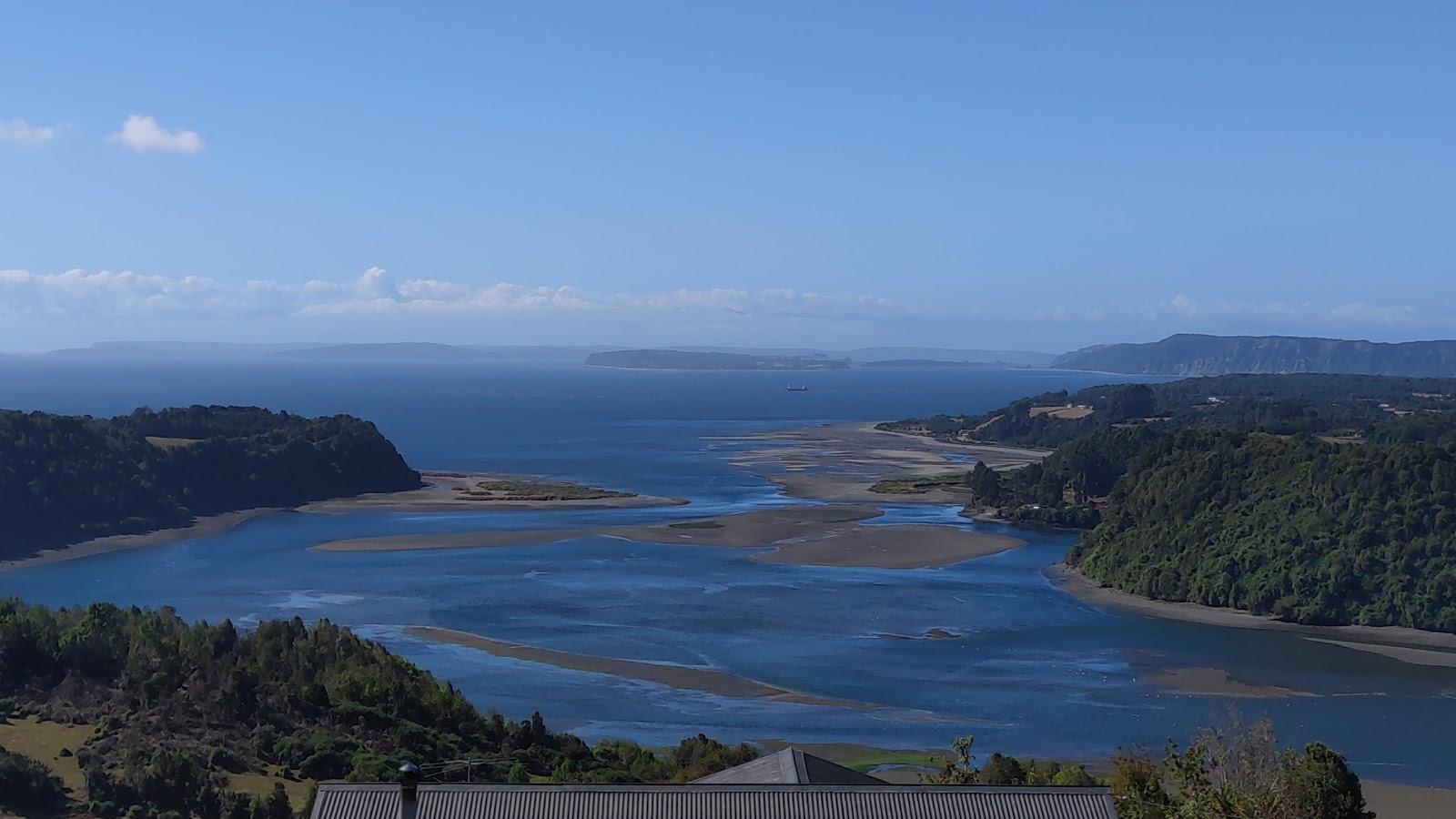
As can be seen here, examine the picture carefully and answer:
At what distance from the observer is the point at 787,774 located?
16.1 meters

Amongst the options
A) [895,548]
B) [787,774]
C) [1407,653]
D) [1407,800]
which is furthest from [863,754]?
[895,548]

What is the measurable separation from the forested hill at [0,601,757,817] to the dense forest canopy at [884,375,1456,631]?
29.7 metres

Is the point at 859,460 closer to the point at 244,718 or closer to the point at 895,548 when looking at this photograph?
the point at 895,548

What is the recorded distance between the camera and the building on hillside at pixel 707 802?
567 inches

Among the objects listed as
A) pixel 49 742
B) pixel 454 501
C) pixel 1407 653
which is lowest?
pixel 1407 653

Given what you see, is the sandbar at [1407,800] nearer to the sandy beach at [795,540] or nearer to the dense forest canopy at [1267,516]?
the dense forest canopy at [1267,516]

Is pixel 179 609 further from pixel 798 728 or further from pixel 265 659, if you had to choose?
pixel 798 728

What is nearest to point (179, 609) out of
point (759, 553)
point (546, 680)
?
point (546, 680)

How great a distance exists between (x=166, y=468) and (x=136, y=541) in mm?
11720

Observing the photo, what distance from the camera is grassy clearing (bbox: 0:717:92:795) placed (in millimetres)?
23906

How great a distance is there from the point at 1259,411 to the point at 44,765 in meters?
108

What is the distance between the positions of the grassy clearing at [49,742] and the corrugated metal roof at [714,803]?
36.6 feet

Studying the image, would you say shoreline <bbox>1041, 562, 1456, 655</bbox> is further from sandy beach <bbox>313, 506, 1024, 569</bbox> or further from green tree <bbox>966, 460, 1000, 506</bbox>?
green tree <bbox>966, 460, 1000, 506</bbox>

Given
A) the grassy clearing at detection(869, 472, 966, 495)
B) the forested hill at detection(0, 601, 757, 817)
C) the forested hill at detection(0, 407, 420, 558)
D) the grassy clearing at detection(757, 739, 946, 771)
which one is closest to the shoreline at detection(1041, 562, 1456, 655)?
the grassy clearing at detection(757, 739, 946, 771)
